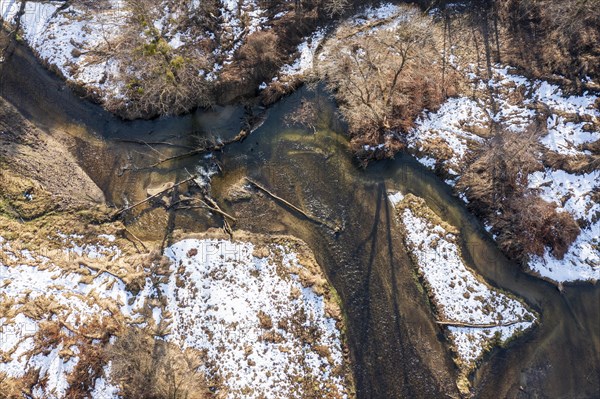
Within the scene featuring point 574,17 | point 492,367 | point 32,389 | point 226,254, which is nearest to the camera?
point 32,389

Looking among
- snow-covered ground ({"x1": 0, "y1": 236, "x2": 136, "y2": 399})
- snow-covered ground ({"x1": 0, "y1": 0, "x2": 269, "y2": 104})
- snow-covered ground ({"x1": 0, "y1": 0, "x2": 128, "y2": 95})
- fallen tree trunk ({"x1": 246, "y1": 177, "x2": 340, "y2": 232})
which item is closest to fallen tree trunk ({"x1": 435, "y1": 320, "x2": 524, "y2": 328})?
fallen tree trunk ({"x1": 246, "y1": 177, "x2": 340, "y2": 232})

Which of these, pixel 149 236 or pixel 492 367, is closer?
pixel 492 367

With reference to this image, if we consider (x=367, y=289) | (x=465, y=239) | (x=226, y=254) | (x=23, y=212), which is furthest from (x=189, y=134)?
(x=465, y=239)

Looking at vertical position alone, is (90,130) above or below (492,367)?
→ above

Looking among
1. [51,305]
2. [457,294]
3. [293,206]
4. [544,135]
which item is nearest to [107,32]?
[293,206]

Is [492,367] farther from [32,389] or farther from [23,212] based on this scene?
[23,212]

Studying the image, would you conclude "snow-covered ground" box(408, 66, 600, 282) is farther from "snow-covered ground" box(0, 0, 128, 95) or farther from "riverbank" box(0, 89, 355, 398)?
"snow-covered ground" box(0, 0, 128, 95)

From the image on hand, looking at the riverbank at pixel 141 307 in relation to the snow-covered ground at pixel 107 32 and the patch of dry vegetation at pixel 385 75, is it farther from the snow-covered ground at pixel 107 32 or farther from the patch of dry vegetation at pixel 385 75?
the patch of dry vegetation at pixel 385 75

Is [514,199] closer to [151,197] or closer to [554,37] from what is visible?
[554,37]
